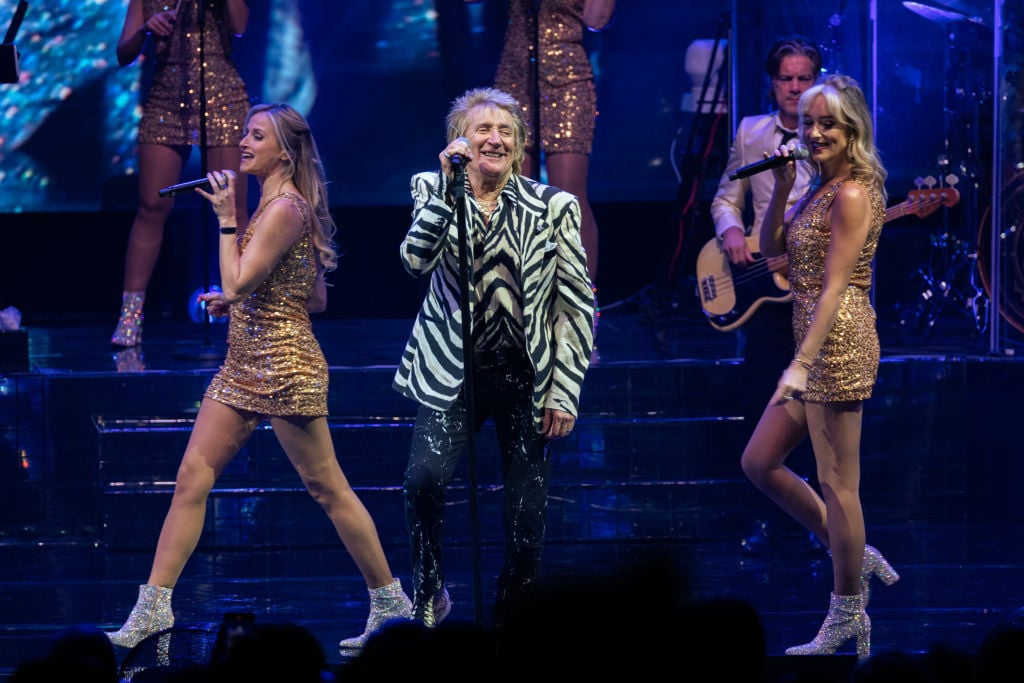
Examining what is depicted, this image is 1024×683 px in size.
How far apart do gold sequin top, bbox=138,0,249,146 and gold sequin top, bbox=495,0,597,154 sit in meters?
1.32

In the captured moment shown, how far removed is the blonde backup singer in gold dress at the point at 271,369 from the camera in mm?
4391

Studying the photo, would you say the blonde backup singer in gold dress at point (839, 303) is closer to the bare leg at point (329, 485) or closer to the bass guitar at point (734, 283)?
the bass guitar at point (734, 283)

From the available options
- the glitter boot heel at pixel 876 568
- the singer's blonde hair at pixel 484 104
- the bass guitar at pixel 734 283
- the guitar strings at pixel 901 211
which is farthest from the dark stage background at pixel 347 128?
the singer's blonde hair at pixel 484 104

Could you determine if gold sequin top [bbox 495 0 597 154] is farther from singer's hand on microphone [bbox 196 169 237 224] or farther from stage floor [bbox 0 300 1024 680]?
singer's hand on microphone [bbox 196 169 237 224]

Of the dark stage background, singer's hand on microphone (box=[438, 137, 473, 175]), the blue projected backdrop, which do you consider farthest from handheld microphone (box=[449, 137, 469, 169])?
the blue projected backdrop

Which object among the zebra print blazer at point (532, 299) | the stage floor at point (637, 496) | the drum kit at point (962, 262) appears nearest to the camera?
the zebra print blazer at point (532, 299)

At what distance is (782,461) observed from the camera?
15.1 feet

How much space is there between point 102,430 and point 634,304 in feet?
13.5

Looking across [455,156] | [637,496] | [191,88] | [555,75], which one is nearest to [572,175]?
[555,75]

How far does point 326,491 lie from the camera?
4.51 metres

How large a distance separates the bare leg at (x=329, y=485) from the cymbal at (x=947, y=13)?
3.99 metres

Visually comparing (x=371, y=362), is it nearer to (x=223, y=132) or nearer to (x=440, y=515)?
(x=223, y=132)

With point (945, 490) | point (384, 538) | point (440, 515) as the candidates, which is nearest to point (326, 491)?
point (440, 515)

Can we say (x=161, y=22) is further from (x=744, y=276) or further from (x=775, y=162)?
(x=775, y=162)
